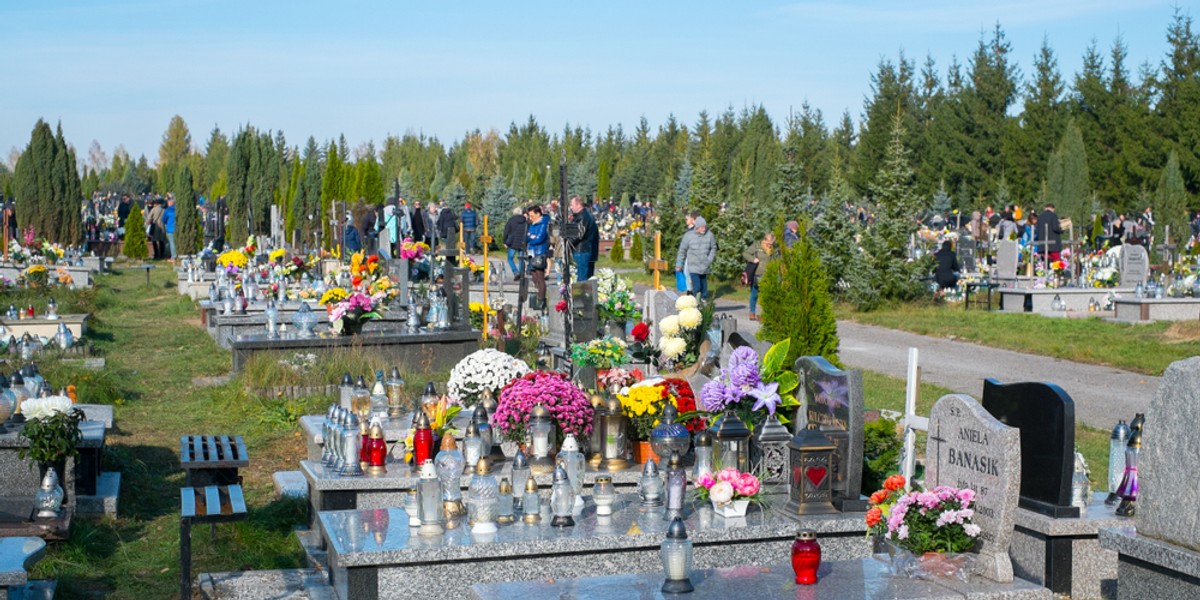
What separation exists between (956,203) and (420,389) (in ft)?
145

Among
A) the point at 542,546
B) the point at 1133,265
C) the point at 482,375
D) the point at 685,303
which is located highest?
the point at 1133,265

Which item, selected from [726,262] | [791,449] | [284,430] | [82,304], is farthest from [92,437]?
[726,262]

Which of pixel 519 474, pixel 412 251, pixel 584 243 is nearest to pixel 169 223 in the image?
pixel 412 251

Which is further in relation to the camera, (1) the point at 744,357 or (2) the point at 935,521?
(1) the point at 744,357

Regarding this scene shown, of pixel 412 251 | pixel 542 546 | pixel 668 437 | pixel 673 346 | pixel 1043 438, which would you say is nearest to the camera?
pixel 542 546

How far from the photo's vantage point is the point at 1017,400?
7863 millimetres

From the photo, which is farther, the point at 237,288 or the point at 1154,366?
the point at 237,288

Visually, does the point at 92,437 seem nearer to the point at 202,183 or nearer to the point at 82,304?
the point at 82,304

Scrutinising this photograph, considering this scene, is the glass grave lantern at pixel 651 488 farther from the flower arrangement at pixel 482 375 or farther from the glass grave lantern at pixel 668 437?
the flower arrangement at pixel 482 375

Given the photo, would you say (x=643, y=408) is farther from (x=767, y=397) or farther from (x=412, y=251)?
(x=412, y=251)

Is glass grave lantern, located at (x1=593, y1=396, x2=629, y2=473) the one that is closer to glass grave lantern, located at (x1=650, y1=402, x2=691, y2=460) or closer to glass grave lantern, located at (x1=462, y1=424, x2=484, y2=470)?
glass grave lantern, located at (x1=650, y1=402, x2=691, y2=460)

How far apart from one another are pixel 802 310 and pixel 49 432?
6236 mm

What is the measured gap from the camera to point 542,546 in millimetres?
7359

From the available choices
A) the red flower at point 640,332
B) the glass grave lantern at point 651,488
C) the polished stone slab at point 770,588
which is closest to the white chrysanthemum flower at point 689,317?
the red flower at point 640,332
